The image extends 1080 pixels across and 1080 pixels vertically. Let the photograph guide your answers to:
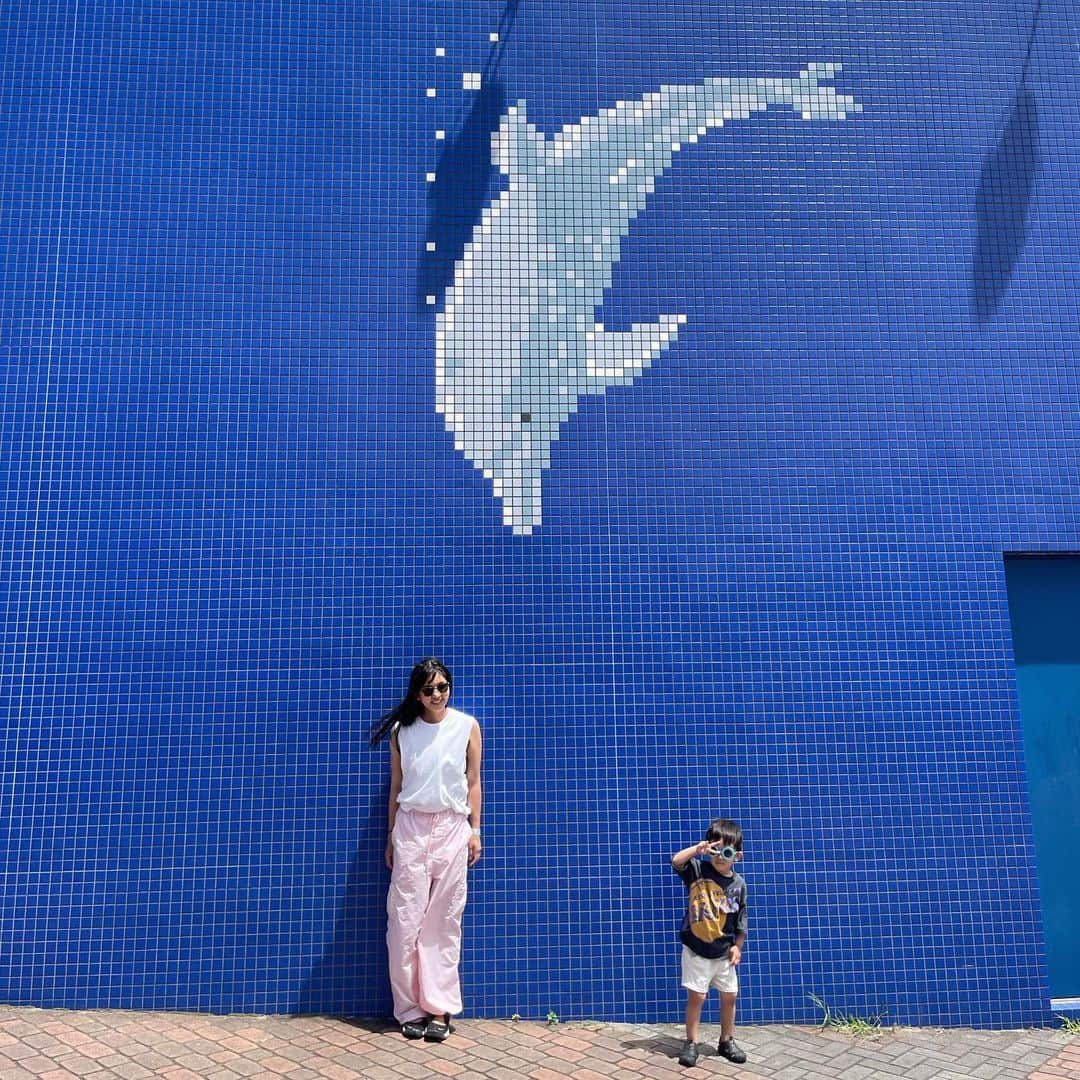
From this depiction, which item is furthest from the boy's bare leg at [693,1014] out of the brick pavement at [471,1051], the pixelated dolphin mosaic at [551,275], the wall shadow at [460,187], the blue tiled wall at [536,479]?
the wall shadow at [460,187]

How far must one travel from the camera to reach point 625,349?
4848 millimetres

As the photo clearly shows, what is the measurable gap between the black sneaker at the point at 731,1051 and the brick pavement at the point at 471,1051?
4 centimetres

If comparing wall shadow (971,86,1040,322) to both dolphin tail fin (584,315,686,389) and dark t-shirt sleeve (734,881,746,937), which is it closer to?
dolphin tail fin (584,315,686,389)

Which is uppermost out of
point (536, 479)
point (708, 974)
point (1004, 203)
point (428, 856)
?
point (1004, 203)

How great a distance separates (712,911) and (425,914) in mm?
1294

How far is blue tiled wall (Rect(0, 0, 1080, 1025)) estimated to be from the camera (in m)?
4.25

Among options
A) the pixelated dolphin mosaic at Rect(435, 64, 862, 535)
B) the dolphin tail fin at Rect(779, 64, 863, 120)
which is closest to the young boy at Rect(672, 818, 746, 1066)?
the pixelated dolphin mosaic at Rect(435, 64, 862, 535)

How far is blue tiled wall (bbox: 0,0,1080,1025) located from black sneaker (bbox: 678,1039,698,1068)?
44 centimetres

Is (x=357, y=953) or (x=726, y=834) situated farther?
(x=357, y=953)

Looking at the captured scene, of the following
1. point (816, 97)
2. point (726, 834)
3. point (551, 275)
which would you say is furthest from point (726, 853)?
point (816, 97)

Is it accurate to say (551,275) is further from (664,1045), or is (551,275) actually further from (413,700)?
(664,1045)

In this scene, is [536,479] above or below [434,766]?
above

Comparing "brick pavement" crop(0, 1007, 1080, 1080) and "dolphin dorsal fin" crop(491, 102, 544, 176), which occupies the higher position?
"dolphin dorsal fin" crop(491, 102, 544, 176)

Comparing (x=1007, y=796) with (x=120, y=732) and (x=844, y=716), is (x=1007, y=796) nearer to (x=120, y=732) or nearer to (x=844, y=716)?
(x=844, y=716)
